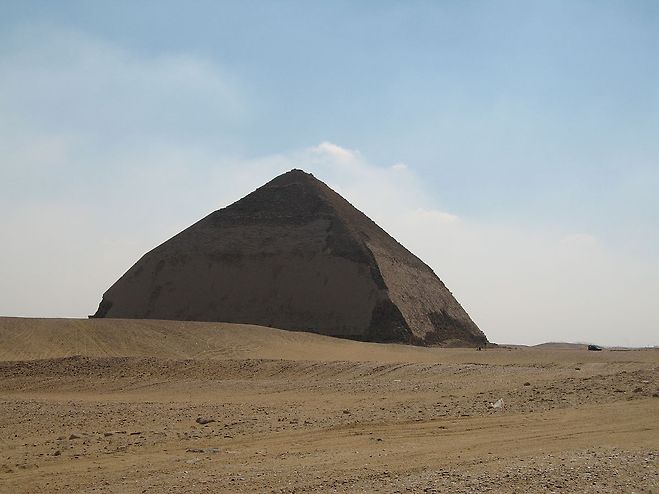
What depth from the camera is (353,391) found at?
1478 cm

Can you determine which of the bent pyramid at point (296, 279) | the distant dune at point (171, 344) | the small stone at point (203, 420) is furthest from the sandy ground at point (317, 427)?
the bent pyramid at point (296, 279)

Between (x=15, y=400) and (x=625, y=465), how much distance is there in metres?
12.0

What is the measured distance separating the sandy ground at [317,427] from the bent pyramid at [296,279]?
25468mm

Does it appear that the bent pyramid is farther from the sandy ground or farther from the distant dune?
the sandy ground

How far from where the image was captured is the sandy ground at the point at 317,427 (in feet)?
22.3

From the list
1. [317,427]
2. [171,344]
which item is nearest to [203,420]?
[317,427]

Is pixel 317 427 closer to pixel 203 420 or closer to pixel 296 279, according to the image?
pixel 203 420

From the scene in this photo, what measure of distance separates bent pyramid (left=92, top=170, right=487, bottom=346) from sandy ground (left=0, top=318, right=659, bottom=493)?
2547 centimetres

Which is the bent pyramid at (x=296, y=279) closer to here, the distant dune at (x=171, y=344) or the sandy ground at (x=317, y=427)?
the distant dune at (x=171, y=344)

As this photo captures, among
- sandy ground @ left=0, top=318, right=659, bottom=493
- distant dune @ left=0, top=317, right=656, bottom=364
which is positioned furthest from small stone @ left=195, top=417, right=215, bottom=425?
distant dune @ left=0, top=317, right=656, bottom=364

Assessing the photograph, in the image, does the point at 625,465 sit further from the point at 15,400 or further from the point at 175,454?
the point at 15,400

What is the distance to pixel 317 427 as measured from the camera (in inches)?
390

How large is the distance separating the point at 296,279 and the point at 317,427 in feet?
129

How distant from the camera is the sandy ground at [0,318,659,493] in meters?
6.80
